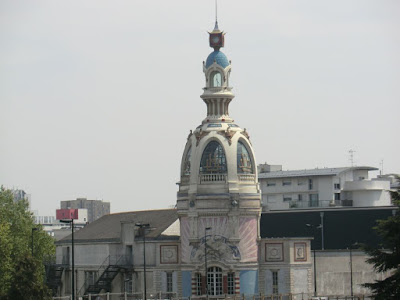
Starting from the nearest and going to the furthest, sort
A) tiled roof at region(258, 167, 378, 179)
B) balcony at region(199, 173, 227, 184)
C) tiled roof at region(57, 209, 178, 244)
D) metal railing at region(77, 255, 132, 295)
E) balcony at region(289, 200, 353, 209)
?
balcony at region(199, 173, 227, 184) < metal railing at region(77, 255, 132, 295) < tiled roof at region(57, 209, 178, 244) < balcony at region(289, 200, 353, 209) < tiled roof at region(258, 167, 378, 179)

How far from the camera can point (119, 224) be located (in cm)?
14238

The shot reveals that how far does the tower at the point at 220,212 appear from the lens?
403 feet

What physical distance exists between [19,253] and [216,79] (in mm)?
26720

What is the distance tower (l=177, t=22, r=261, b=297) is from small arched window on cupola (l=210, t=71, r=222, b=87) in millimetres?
3581

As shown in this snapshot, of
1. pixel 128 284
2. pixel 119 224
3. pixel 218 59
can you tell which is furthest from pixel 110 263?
pixel 218 59

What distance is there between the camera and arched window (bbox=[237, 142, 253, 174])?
123812 mm

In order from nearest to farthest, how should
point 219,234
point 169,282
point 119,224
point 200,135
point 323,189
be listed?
point 219,234 → point 200,135 → point 169,282 → point 119,224 → point 323,189

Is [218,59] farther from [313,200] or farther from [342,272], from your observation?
[313,200]

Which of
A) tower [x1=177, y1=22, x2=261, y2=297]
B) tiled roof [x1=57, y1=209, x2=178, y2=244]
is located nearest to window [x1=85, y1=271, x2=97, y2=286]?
tiled roof [x1=57, y1=209, x2=178, y2=244]

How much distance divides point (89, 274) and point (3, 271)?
53.0ft

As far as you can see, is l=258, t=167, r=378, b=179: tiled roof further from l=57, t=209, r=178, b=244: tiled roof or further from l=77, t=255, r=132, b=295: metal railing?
l=77, t=255, r=132, b=295: metal railing

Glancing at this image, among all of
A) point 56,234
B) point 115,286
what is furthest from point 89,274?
point 56,234

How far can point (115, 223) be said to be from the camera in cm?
14475

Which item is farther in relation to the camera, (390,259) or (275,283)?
(275,283)
